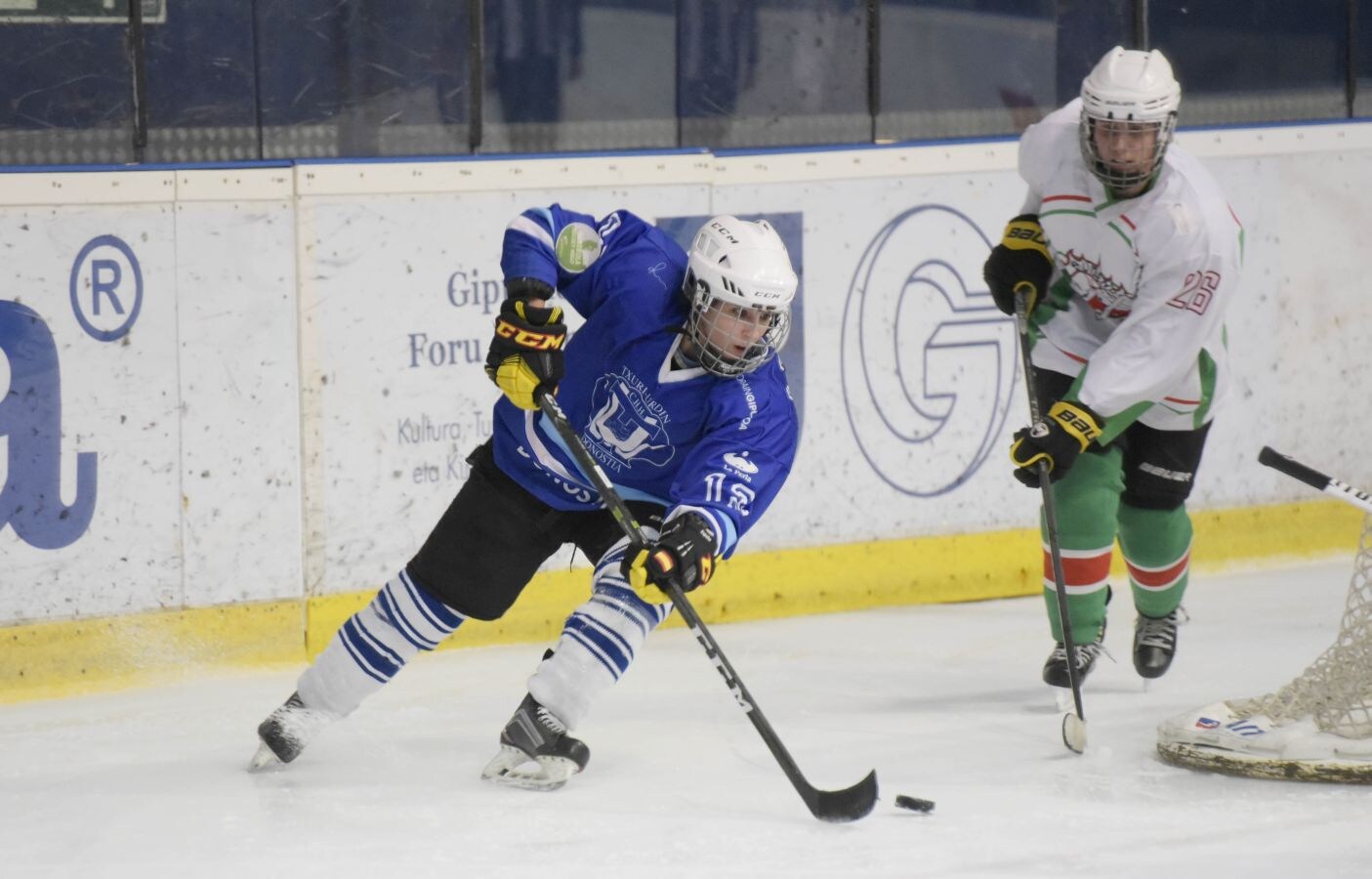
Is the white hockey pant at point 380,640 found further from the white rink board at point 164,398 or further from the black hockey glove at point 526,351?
the white rink board at point 164,398

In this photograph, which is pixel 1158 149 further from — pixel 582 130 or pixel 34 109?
pixel 34 109

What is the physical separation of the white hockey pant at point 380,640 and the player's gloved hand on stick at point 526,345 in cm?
42

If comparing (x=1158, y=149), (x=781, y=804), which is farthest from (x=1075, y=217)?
(x=781, y=804)

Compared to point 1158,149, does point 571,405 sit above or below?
below

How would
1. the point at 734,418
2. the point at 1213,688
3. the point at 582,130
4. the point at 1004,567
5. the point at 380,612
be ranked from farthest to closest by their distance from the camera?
the point at 1004,567 < the point at 582,130 < the point at 1213,688 < the point at 380,612 < the point at 734,418

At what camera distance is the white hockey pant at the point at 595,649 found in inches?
131

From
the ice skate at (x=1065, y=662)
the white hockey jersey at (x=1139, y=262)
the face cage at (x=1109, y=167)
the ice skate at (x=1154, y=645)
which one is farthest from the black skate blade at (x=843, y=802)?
the face cage at (x=1109, y=167)

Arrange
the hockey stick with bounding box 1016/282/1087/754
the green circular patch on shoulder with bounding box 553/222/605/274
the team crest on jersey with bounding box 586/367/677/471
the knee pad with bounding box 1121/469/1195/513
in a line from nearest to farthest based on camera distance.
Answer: the team crest on jersey with bounding box 586/367/677/471 < the green circular patch on shoulder with bounding box 553/222/605/274 < the hockey stick with bounding box 1016/282/1087/754 < the knee pad with bounding box 1121/469/1195/513

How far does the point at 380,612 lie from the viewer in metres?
3.44

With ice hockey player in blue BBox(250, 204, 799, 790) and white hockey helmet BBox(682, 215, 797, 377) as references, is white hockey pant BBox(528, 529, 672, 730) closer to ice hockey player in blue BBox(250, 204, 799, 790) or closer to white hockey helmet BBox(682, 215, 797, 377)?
ice hockey player in blue BBox(250, 204, 799, 790)

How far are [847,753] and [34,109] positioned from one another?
88.9 inches

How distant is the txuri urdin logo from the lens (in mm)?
5004

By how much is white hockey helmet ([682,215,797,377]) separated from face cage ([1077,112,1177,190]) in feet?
2.48

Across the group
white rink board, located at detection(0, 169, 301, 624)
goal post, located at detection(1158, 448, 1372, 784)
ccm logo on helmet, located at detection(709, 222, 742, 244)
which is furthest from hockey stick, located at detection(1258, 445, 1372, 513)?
white rink board, located at detection(0, 169, 301, 624)
